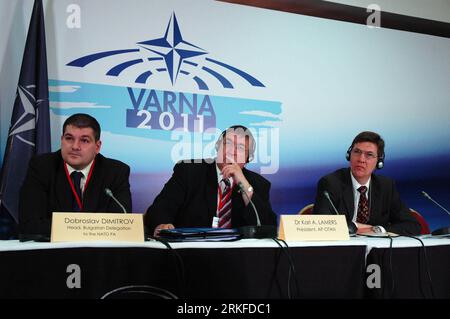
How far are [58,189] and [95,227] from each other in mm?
889

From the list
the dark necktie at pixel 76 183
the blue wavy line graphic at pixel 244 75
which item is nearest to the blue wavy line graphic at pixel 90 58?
the blue wavy line graphic at pixel 244 75

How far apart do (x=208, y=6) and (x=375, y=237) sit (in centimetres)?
214

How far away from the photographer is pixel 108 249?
1696 mm

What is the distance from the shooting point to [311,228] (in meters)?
2.04

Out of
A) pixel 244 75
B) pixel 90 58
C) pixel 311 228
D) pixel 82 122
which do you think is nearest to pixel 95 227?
pixel 311 228

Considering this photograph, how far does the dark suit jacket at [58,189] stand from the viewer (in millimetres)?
2471

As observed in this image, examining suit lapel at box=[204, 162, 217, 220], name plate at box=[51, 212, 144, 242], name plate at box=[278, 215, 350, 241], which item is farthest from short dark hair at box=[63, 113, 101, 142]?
name plate at box=[278, 215, 350, 241]

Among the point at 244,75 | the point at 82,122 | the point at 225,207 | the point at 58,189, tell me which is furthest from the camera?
the point at 244,75

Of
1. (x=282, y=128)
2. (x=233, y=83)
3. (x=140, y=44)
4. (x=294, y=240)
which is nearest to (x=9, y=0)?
(x=140, y=44)

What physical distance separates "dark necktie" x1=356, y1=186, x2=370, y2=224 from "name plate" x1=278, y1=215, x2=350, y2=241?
0.94 metres

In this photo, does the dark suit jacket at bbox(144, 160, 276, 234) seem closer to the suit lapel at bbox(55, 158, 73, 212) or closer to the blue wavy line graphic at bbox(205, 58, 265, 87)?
the suit lapel at bbox(55, 158, 73, 212)

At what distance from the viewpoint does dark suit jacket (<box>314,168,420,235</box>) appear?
9.50ft

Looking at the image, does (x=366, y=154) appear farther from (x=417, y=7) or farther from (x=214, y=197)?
(x=417, y=7)

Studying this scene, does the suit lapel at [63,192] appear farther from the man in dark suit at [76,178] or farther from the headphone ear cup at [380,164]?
the headphone ear cup at [380,164]
